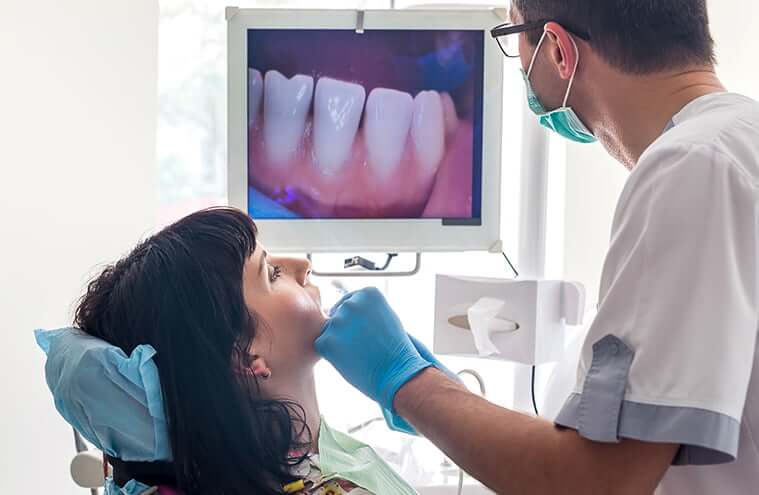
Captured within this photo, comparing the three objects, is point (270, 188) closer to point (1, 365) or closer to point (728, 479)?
point (1, 365)

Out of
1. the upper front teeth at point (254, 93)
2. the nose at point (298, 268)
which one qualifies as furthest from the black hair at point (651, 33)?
the upper front teeth at point (254, 93)

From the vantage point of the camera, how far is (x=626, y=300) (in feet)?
3.35

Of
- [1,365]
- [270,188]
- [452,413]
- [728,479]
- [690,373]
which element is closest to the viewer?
[690,373]

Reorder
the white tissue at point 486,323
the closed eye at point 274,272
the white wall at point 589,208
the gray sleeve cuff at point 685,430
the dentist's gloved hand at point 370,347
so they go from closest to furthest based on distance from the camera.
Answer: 1. the gray sleeve cuff at point 685,430
2. the dentist's gloved hand at point 370,347
3. the closed eye at point 274,272
4. the white tissue at point 486,323
5. the white wall at point 589,208

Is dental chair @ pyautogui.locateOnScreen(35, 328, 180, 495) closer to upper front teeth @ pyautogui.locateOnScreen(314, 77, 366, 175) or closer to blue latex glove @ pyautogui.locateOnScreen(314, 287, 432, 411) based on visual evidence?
blue latex glove @ pyautogui.locateOnScreen(314, 287, 432, 411)

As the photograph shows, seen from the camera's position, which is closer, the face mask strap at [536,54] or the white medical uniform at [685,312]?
the white medical uniform at [685,312]

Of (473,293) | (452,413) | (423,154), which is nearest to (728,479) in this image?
(452,413)

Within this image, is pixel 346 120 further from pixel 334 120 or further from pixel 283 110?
pixel 283 110

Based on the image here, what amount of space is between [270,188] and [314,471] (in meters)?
0.74

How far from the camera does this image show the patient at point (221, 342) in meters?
1.31


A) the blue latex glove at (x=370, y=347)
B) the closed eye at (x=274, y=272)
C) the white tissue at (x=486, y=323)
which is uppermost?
the closed eye at (x=274, y=272)

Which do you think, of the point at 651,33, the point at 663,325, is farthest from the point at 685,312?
the point at 651,33

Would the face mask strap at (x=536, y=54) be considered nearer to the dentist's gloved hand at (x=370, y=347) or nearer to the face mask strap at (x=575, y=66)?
the face mask strap at (x=575, y=66)

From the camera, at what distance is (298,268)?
153cm
